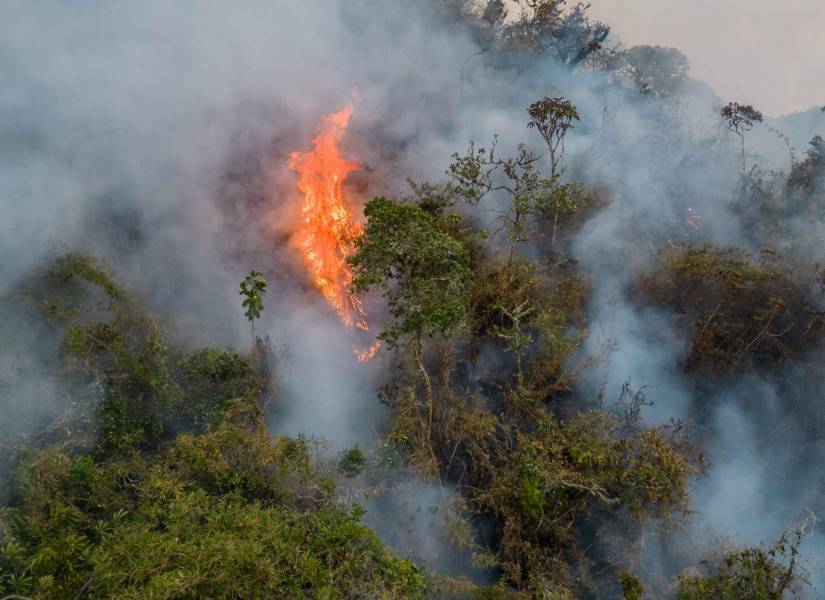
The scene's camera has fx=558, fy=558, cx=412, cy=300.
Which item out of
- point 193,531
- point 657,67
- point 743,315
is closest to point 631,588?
point 193,531

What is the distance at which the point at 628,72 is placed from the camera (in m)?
23.0

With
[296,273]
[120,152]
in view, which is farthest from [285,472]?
[120,152]

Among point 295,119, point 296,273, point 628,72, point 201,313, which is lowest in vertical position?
point 201,313

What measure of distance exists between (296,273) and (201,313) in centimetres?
238

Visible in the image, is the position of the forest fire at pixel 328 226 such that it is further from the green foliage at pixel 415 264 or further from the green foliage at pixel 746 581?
the green foliage at pixel 746 581

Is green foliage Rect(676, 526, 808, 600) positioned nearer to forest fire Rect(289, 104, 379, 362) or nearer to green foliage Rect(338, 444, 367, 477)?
green foliage Rect(338, 444, 367, 477)

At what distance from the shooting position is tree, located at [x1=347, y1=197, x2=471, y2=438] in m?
9.53

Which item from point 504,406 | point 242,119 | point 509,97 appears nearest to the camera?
point 504,406

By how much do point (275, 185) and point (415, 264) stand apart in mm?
5841

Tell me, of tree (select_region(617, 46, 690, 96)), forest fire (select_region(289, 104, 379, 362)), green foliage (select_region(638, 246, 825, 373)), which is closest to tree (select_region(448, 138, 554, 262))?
forest fire (select_region(289, 104, 379, 362))

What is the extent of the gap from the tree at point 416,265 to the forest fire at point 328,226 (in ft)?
10.0

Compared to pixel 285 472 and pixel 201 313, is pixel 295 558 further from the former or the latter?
pixel 201 313

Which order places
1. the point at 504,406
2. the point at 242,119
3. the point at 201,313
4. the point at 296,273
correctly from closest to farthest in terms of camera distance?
the point at 504,406 → the point at 201,313 → the point at 296,273 → the point at 242,119

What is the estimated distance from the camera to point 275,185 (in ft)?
46.3
